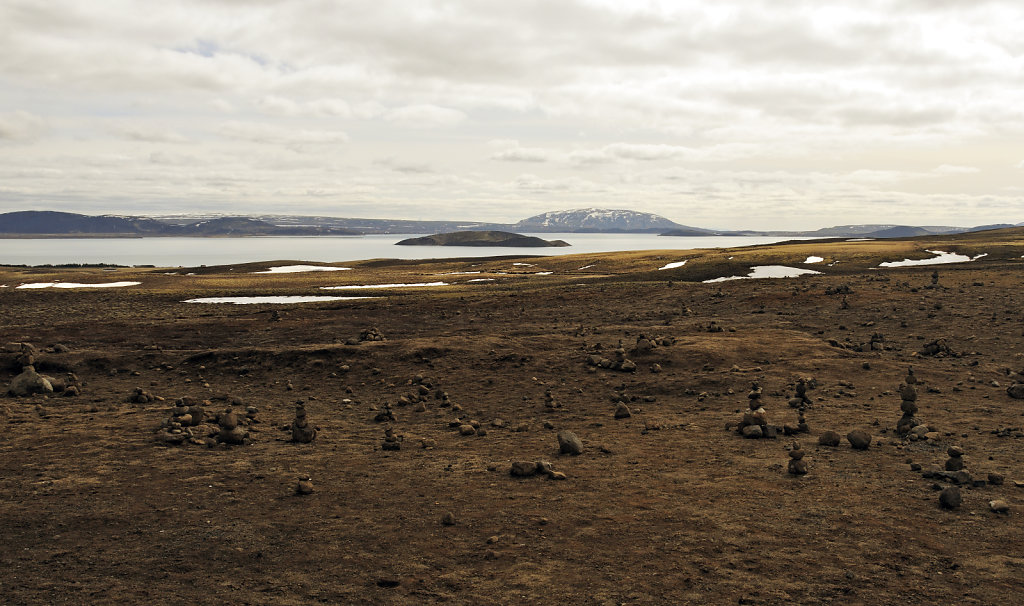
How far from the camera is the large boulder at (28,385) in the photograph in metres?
23.1

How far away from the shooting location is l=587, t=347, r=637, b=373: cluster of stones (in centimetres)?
2505

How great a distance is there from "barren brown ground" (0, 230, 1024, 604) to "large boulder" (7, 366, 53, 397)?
115 cm

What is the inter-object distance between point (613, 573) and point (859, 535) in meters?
4.40

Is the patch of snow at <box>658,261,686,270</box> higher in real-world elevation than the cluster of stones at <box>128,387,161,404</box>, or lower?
higher

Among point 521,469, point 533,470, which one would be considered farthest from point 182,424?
point 533,470

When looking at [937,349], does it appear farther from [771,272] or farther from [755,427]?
[771,272]

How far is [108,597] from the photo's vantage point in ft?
31.2

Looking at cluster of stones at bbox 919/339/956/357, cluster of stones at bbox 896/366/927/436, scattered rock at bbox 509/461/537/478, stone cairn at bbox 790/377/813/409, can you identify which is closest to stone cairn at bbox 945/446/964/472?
cluster of stones at bbox 896/366/927/436

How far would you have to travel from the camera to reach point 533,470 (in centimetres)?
1452

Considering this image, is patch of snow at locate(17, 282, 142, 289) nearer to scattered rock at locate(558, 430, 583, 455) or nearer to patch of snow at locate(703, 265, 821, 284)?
patch of snow at locate(703, 265, 821, 284)

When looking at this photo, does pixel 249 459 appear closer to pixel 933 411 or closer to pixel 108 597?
pixel 108 597

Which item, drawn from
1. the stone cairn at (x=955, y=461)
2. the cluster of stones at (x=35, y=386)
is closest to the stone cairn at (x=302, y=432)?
the cluster of stones at (x=35, y=386)

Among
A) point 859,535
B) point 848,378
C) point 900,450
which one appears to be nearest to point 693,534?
point 859,535

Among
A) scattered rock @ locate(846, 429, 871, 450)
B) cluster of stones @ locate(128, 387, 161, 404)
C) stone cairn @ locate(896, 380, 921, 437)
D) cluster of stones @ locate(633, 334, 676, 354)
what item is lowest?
cluster of stones @ locate(128, 387, 161, 404)
